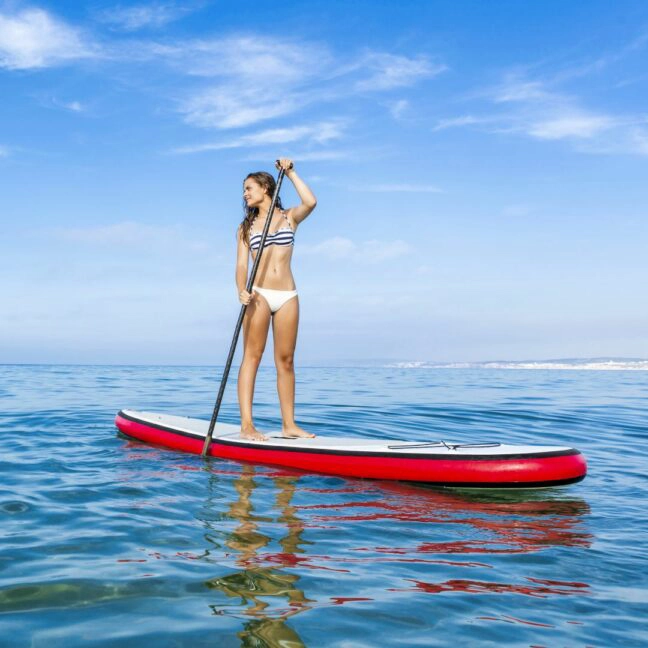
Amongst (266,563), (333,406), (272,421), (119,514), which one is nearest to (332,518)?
(266,563)

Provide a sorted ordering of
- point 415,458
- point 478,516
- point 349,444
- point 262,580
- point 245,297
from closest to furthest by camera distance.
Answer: point 262,580, point 478,516, point 415,458, point 349,444, point 245,297

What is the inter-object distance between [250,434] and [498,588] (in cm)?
404

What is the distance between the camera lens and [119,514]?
479 cm

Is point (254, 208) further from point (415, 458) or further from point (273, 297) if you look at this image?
point (415, 458)

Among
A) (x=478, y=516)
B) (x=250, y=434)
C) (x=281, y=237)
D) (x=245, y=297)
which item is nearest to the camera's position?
(x=478, y=516)

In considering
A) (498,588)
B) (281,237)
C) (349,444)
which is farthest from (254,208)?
(498,588)

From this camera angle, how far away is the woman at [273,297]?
705 centimetres

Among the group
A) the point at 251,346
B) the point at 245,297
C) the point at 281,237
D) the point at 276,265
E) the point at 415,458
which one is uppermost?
the point at 281,237

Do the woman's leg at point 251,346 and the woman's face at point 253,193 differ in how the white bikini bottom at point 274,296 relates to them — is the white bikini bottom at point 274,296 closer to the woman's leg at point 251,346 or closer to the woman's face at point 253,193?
the woman's leg at point 251,346

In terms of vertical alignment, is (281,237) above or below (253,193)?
below

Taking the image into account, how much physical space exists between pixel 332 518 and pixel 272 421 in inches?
246

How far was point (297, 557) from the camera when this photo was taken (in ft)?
12.8

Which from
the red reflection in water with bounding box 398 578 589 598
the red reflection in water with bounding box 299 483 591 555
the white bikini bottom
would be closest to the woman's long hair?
the white bikini bottom

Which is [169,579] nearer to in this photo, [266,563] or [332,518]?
[266,563]
